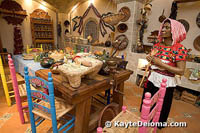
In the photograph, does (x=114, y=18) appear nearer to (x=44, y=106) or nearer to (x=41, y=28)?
(x=44, y=106)

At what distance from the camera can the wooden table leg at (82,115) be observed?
1.31 meters

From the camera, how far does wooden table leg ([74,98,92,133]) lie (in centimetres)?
131

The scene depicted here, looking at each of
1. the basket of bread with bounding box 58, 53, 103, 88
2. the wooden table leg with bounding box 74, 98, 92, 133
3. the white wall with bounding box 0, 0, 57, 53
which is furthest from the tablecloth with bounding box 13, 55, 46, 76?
the white wall with bounding box 0, 0, 57, 53

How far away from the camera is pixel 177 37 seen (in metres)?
1.34

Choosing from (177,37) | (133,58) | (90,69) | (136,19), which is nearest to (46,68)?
(90,69)

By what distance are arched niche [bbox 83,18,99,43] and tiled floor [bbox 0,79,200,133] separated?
3.40m

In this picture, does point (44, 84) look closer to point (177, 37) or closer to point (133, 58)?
point (177, 37)

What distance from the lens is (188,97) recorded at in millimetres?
2732

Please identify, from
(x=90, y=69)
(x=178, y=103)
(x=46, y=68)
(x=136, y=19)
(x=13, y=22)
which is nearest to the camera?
(x=90, y=69)

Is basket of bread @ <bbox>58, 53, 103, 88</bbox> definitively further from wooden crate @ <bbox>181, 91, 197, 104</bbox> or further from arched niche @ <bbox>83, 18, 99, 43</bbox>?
arched niche @ <bbox>83, 18, 99, 43</bbox>

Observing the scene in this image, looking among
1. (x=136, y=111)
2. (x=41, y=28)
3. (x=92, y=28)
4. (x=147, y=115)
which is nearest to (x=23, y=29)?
(x=41, y=28)

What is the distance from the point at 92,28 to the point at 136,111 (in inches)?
174

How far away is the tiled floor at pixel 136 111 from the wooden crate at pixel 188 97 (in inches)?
4.7

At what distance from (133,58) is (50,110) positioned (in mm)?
2943
